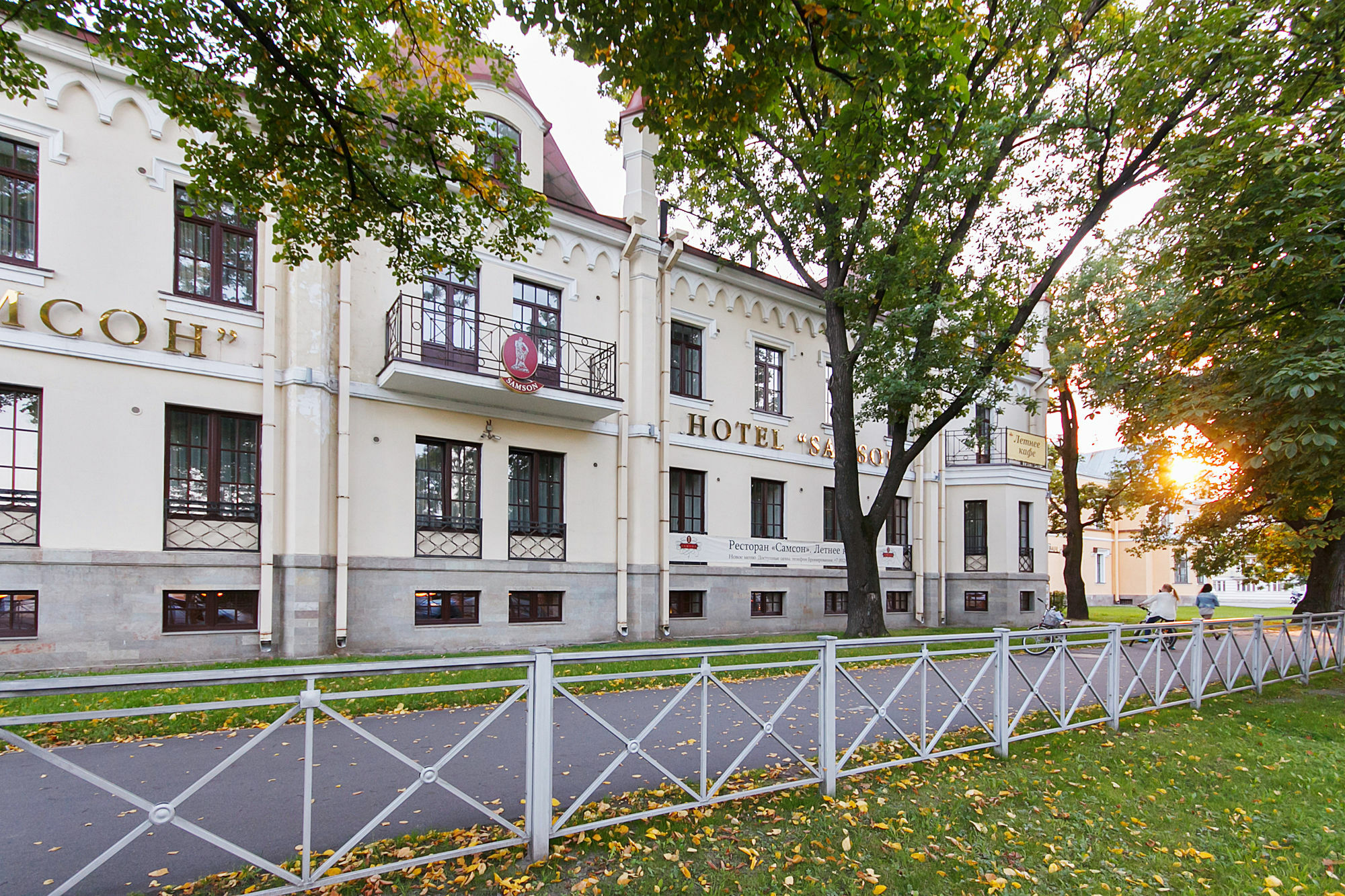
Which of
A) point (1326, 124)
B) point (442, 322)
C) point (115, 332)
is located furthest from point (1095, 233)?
point (115, 332)

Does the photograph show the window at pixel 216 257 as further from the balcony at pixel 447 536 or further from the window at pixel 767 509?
A: the window at pixel 767 509

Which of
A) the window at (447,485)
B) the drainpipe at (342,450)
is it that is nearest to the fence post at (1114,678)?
the window at (447,485)

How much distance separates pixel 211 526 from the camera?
38.1 ft

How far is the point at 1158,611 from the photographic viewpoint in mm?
16547

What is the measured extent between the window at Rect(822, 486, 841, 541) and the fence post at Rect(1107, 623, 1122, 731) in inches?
477

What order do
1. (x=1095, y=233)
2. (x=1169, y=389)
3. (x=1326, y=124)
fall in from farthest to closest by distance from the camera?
(x=1095, y=233) < (x=1169, y=389) < (x=1326, y=124)

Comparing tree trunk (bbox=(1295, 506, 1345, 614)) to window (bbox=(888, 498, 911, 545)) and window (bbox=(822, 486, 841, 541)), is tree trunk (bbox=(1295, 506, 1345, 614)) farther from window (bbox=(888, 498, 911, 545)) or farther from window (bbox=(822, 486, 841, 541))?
window (bbox=(822, 486, 841, 541))

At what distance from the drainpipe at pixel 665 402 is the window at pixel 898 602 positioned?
8.45 m

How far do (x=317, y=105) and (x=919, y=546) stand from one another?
65.7 feet

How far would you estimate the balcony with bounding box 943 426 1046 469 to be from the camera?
24.0 metres

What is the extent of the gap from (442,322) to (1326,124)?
46.4 ft

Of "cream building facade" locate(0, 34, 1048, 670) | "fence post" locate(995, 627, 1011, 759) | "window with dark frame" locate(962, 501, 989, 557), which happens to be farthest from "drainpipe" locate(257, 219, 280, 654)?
"window with dark frame" locate(962, 501, 989, 557)

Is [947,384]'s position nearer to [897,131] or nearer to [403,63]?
[897,131]

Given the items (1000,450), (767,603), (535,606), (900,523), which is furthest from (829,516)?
(535,606)
